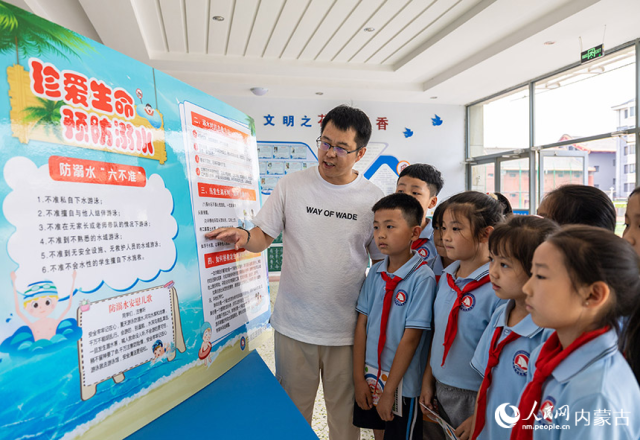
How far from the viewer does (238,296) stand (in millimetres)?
1220

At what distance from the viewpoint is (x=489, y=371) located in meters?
1.07

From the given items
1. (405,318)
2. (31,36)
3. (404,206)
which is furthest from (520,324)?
(31,36)

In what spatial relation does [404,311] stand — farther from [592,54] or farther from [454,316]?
[592,54]

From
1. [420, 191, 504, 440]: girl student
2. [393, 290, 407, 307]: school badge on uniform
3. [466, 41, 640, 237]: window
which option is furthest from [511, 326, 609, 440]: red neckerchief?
[466, 41, 640, 237]: window

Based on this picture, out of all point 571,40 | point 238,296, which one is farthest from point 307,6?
point 238,296

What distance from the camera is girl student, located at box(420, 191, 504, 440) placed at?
1243mm

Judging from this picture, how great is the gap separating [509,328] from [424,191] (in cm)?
91

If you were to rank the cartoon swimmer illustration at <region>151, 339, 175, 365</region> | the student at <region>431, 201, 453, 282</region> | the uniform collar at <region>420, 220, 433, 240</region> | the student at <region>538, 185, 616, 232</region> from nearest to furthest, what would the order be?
the cartoon swimmer illustration at <region>151, 339, 175, 365</region> < the student at <region>538, 185, 616, 232</region> < the student at <region>431, 201, 453, 282</region> < the uniform collar at <region>420, 220, 433, 240</region>

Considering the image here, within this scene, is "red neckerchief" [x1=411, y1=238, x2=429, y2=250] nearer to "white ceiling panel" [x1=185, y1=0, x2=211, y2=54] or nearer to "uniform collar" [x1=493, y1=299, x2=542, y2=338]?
"uniform collar" [x1=493, y1=299, x2=542, y2=338]

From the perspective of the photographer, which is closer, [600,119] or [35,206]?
[35,206]

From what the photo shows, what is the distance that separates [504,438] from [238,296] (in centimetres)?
81

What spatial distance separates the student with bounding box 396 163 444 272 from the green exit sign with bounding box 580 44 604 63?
123 inches

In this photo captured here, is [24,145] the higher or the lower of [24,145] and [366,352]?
the higher

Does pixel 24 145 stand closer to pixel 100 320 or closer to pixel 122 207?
pixel 122 207
